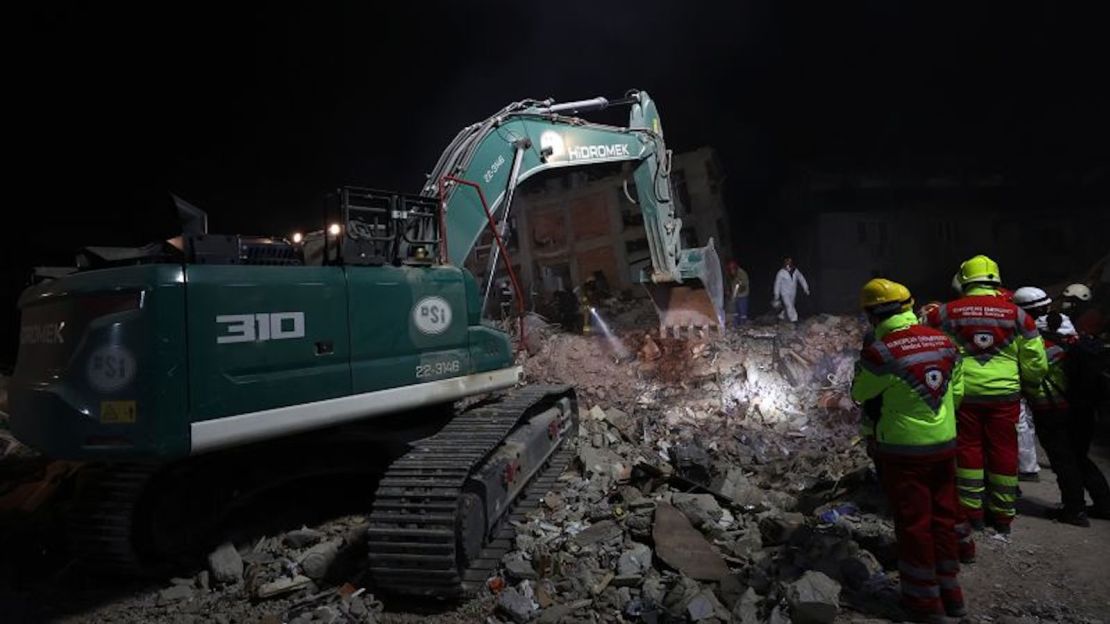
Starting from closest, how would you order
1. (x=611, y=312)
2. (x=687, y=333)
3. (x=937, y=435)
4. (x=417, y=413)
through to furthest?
(x=937, y=435), (x=417, y=413), (x=687, y=333), (x=611, y=312)

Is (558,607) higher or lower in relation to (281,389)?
lower

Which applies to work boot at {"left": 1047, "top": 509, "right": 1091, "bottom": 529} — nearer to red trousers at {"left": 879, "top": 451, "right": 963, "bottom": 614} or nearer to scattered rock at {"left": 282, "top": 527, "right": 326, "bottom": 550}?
red trousers at {"left": 879, "top": 451, "right": 963, "bottom": 614}

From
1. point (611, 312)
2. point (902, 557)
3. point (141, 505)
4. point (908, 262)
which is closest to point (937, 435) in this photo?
point (902, 557)

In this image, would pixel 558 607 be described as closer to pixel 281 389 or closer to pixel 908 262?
pixel 281 389

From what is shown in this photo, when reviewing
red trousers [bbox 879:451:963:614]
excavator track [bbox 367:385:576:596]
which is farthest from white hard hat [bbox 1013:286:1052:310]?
excavator track [bbox 367:385:576:596]

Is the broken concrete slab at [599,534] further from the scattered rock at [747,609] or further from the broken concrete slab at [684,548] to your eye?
the scattered rock at [747,609]

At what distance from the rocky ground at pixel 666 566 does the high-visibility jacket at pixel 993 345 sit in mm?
1075

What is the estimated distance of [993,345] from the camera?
414 cm

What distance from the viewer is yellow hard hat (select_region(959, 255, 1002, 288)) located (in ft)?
14.1

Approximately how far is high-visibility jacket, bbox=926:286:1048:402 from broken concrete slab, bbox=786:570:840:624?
1.93 metres

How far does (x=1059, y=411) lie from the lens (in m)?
4.42

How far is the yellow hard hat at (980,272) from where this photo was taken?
14.1 feet

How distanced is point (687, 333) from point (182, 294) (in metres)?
7.26

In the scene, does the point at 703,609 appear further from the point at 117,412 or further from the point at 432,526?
the point at 117,412
